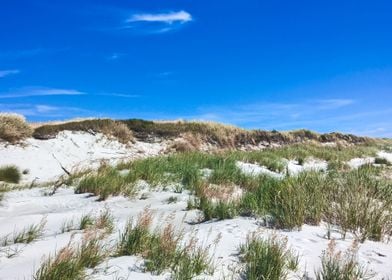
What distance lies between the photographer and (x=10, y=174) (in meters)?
16.0

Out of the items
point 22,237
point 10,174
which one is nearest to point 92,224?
point 22,237

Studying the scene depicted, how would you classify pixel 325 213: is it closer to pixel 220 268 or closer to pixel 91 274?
pixel 220 268

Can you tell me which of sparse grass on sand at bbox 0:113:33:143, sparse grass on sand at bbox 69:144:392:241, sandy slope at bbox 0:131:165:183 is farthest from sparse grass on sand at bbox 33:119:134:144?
sparse grass on sand at bbox 69:144:392:241

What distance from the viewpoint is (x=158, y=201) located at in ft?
28.0

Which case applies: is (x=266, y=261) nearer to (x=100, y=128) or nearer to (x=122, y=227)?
(x=122, y=227)

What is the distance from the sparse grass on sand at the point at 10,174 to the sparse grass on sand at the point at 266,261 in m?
12.8

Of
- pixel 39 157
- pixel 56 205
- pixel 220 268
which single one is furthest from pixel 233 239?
pixel 39 157

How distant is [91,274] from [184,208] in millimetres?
3480

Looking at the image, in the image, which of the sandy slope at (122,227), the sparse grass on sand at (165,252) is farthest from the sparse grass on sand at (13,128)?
the sparse grass on sand at (165,252)

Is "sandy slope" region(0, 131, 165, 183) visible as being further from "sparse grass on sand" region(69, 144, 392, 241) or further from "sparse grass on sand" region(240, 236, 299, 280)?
"sparse grass on sand" region(240, 236, 299, 280)

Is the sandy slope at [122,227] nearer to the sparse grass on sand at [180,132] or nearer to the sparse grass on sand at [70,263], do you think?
the sparse grass on sand at [70,263]

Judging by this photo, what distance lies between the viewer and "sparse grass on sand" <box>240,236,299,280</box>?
167 inches

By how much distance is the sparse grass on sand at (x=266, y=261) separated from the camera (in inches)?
167

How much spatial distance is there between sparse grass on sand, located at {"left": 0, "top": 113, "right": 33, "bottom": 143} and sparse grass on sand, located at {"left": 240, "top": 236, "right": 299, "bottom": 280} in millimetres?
17285
